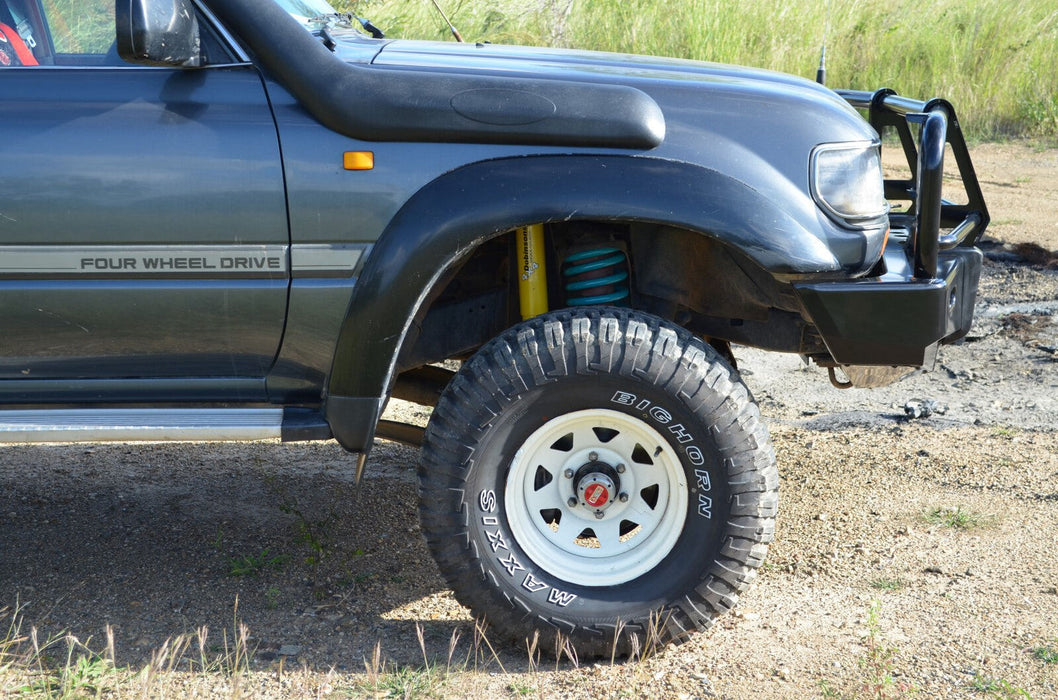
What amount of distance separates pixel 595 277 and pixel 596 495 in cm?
71

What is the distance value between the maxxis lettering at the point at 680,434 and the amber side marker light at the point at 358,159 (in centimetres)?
93

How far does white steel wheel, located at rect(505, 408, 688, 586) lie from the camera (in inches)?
115

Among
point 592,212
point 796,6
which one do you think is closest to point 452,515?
point 592,212

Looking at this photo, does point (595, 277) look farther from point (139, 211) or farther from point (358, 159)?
point (139, 211)

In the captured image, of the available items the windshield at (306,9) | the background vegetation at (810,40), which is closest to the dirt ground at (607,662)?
the windshield at (306,9)

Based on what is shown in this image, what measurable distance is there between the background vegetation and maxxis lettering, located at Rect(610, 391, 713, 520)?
8329mm

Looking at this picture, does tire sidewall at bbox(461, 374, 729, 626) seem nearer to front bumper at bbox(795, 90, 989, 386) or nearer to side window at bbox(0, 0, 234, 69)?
front bumper at bbox(795, 90, 989, 386)

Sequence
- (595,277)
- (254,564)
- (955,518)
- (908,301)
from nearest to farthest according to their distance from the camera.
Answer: (908,301)
(595,277)
(254,564)
(955,518)

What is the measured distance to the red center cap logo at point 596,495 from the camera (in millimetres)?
2939

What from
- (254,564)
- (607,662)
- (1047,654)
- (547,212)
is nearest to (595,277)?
(547,212)

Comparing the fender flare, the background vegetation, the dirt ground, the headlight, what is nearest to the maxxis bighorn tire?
the dirt ground

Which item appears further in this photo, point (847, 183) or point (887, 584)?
point (887, 584)

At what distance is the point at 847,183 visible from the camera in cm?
287

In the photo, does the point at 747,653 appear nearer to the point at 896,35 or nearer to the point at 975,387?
the point at 975,387
